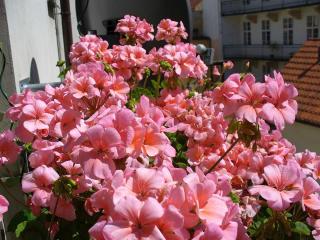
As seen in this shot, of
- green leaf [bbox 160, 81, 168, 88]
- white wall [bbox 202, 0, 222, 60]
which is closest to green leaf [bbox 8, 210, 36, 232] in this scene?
green leaf [bbox 160, 81, 168, 88]

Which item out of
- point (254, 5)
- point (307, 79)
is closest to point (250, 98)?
point (307, 79)

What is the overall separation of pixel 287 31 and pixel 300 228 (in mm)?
22301

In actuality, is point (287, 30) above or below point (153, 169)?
below

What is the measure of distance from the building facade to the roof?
405 inches

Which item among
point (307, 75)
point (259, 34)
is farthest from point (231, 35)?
point (307, 75)

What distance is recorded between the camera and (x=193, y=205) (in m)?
0.74

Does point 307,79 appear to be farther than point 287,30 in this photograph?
No

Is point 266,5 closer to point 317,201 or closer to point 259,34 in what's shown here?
point 259,34

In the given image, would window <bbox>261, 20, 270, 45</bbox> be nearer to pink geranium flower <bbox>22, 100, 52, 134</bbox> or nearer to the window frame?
the window frame

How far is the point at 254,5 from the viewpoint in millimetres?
23625

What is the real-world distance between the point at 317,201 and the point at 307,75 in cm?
892

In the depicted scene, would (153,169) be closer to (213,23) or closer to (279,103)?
(279,103)

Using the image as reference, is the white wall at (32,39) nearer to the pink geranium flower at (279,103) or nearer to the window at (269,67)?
the pink geranium flower at (279,103)

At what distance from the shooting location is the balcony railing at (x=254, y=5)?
67.9 ft
